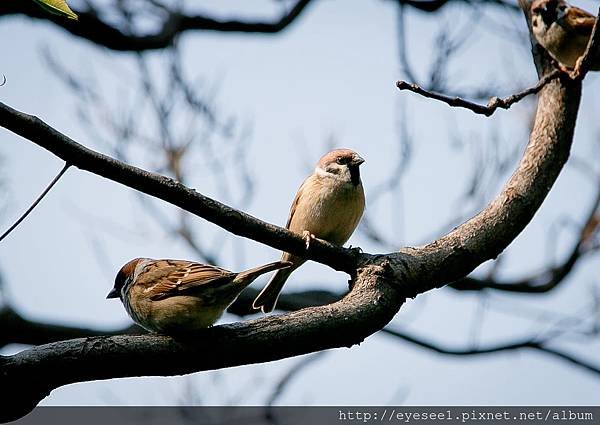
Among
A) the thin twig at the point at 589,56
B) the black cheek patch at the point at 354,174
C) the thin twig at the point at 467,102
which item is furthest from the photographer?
the black cheek patch at the point at 354,174

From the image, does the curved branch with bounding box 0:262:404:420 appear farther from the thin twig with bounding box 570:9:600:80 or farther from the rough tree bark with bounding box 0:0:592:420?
the thin twig with bounding box 570:9:600:80

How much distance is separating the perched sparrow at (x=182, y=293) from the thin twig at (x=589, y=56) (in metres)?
1.56

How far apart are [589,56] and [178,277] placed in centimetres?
204

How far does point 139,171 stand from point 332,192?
2815 millimetres

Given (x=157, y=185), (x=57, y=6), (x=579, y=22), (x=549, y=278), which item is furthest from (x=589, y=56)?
(x=549, y=278)

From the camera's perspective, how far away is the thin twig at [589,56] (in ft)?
10.7

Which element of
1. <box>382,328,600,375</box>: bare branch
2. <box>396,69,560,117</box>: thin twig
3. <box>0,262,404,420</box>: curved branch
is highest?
<box>396,69,560,117</box>: thin twig

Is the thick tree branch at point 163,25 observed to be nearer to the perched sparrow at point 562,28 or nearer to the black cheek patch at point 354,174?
the perched sparrow at point 562,28

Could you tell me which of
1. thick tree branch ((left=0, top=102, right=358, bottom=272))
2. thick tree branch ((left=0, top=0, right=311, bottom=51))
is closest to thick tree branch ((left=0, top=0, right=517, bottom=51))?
thick tree branch ((left=0, top=0, right=311, bottom=51))

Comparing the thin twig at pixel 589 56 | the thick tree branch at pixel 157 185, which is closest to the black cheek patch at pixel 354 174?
the thin twig at pixel 589 56

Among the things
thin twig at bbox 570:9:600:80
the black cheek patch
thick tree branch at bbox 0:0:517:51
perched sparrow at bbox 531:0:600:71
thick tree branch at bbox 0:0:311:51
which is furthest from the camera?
thick tree branch at bbox 0:0:311:51

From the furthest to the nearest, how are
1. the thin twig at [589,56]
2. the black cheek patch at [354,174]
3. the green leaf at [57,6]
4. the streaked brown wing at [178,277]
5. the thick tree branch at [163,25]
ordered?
1. the thick tree branch at [163,25]
2. the black cheek patch at [354,174]
3. the streaked brown wing at [178,277]
4. the thin twig at [589,56]
5. the green leaf at [57,6]

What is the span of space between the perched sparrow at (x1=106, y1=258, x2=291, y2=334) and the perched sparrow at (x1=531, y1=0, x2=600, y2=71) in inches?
103

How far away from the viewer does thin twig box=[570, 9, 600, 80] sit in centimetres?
326
